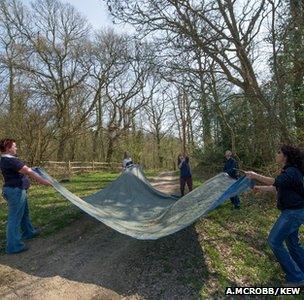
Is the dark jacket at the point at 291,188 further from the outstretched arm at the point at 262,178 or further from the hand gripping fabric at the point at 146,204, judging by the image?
the hand gripping fabric at the point at 146,204

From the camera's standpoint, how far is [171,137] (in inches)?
1709

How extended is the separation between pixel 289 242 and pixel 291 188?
774mm

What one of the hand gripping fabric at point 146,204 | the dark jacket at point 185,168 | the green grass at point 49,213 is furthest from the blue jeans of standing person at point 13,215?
the dark jacket at point 185,168

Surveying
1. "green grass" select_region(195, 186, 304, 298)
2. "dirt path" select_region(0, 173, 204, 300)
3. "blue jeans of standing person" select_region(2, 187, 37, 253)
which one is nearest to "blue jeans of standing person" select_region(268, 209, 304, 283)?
"green grass" select_region(195, 186, 304, 298)

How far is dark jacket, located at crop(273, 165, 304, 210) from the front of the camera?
501 centimetres

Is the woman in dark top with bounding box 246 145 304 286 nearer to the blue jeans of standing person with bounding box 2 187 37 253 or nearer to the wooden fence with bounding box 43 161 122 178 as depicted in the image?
the blue jeans of standing person with bounding box 2 187 37 253

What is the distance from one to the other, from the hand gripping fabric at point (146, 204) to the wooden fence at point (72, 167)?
33.2 feet

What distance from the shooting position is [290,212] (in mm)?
5070

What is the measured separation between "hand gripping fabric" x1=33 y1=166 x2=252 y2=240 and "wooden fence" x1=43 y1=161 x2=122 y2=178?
10110 millimetres

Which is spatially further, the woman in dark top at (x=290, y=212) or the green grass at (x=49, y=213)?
the green grass at (x=49, y=213)

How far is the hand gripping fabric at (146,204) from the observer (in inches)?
230

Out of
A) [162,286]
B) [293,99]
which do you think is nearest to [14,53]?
[293,99]

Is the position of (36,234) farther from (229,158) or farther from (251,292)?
(229,158)

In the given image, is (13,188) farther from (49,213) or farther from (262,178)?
(262,178)
